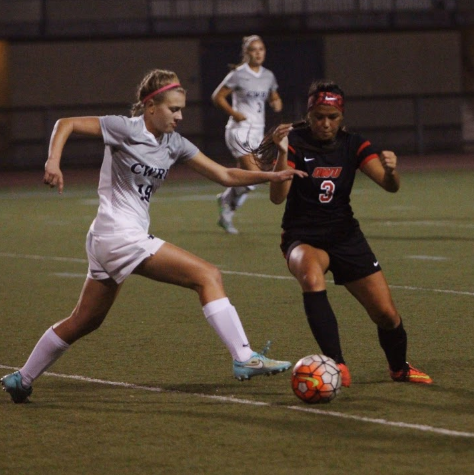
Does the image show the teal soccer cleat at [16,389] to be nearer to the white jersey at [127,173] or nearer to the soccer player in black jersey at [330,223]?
the white jersey at [127,173]

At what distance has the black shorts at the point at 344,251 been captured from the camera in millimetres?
6840

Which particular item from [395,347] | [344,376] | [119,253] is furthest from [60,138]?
[395,347]

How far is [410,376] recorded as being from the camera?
22.5 feet

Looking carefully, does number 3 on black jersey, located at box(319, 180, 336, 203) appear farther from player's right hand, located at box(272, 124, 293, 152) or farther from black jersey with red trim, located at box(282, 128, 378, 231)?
player's right hand, located at box(272, 124, 293, 152)

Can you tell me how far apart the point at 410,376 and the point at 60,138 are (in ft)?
7.34

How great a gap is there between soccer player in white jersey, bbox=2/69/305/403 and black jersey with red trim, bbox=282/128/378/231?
0.31 m

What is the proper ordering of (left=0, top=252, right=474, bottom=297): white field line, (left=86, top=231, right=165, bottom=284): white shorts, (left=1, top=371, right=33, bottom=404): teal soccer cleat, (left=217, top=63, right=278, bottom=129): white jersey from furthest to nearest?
(left=217, top=63, right=278, bottom=129): white jersey, (left=0, top=252, right=474, bottom=297): white field line, (left=1, top=371, right=33, bottom=404): teal soccer cleat, (left=86, top=231, right=165, bottom=284): white shorts

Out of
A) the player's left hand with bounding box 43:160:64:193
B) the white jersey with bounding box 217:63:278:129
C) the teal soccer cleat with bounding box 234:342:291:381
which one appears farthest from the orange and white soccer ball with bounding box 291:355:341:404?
the white jersey with bounding box 217:63:278:129

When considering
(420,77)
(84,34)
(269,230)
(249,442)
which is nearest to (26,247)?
(269,230)

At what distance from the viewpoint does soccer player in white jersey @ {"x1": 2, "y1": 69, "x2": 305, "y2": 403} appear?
21.4 feet

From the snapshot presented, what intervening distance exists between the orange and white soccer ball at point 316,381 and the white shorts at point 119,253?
97 cm

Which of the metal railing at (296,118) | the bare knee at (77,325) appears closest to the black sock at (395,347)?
the bare knee at (77,325)

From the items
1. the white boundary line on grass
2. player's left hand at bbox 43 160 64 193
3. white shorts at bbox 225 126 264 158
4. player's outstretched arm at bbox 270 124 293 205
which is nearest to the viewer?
the white boundary line on grass

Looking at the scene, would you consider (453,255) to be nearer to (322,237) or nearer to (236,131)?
(236,131)
